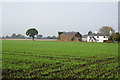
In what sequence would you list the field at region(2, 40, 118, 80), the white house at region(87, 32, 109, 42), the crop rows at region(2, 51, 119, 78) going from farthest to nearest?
1. the white house at region(87, 32, 109, 42)
2. the field at region(2, 40, 118, 80)
3. the crop rows at region(2, 51, 119, 78)

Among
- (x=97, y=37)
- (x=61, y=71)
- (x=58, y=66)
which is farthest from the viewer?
(x=97, y=37)

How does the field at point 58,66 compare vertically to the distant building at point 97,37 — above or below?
below

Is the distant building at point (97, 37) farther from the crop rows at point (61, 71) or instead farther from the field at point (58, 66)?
the crop rows at point (61, 71)

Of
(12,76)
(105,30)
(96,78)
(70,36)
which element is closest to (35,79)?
(12,76)

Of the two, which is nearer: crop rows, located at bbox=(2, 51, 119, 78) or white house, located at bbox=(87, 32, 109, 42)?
crop rows, located at bbox=(2, 51, 119, 78)

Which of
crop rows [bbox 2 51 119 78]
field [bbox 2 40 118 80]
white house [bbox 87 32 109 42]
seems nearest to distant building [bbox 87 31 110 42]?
white house [bbox 87 32 109 42]

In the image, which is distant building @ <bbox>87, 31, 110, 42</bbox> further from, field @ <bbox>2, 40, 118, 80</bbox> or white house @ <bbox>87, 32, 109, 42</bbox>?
field @ <bbox>2, 40, 118, 80</bbox>

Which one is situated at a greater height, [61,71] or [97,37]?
[97,37]

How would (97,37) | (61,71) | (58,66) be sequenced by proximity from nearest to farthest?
1. (61,71)
2. (58,66)
3. (97,37)

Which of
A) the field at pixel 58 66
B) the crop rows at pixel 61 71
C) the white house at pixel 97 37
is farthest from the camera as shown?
the white house at pixel 97 37

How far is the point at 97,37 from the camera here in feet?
208

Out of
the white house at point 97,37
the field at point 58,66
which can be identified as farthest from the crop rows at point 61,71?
the white house at point 97,37

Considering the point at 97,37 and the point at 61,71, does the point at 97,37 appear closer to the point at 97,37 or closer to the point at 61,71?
the point at 97,37

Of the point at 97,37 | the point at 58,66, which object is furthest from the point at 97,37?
the point at 58,66
